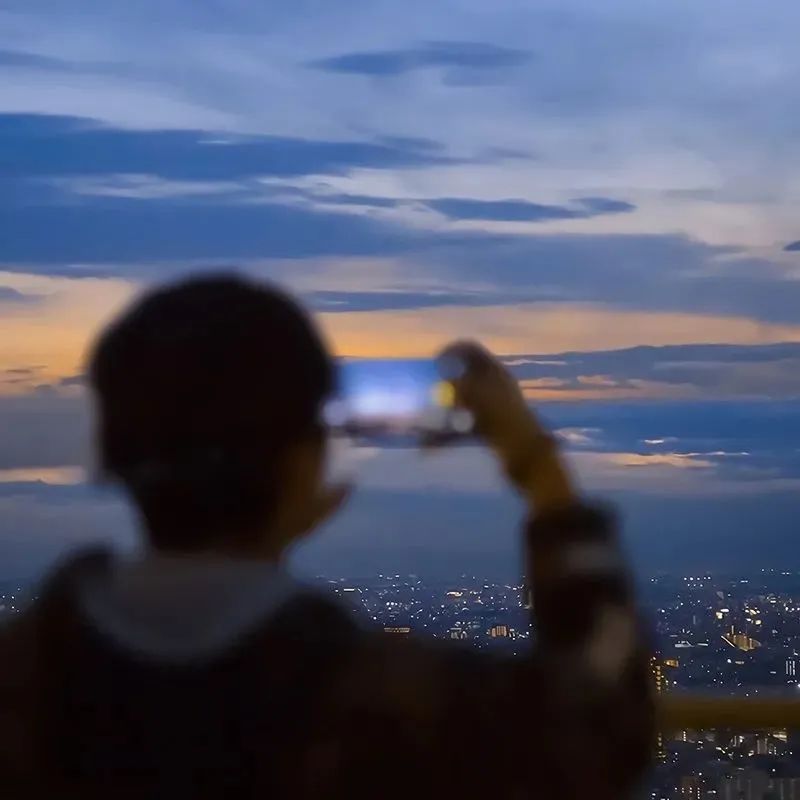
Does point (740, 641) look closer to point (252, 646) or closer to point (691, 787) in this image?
point (691, 787)

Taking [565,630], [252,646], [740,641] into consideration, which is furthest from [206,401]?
[740,641]

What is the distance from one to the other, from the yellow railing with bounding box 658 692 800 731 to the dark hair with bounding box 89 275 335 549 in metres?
1.13

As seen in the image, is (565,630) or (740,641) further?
(740,641)

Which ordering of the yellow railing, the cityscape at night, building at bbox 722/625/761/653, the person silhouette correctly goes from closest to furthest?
the person silhouette < the cityscape at night < the yellow railing < building at bbox 722/625/761/653

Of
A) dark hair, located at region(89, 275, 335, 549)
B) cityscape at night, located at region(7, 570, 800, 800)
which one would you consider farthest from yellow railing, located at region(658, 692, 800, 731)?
dark hair, located at region(89, 275, 335, 549)

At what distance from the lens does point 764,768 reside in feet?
6.26

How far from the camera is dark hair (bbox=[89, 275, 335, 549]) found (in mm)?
747

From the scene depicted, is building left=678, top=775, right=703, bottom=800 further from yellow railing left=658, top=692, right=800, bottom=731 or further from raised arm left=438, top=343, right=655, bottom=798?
raised arm left=438, top=343, right=655, bottom=798

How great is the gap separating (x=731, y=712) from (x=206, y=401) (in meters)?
1.22

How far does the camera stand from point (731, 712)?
1716mm

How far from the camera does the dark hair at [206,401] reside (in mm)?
747

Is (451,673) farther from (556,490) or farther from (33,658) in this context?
(33,658)

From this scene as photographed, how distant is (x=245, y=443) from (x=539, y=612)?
0.74 feet

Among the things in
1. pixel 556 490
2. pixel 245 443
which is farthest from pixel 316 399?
pixel 556 490
